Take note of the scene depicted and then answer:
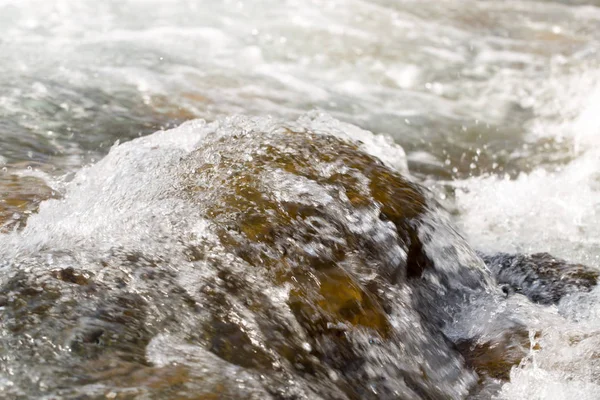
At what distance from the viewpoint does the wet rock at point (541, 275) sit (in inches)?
111

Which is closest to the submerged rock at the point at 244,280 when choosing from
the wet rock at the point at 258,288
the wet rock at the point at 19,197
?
the wet rock at the point at 258,288

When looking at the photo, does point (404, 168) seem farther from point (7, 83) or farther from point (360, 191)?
point (7, 83)

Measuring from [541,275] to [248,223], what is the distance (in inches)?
51.4

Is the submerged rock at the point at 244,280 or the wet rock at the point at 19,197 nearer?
the submerged rock at the point at 244,280

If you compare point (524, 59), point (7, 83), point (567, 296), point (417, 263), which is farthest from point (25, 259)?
point (524, 59)

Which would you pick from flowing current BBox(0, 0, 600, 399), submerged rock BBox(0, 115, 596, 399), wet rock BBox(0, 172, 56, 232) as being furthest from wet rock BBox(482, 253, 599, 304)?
wet rock BBox(0, 172, 56, 232)

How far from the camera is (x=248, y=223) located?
2385 millimetres

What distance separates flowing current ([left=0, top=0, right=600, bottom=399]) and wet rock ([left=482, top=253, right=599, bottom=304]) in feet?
0.29

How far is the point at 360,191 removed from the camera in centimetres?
265

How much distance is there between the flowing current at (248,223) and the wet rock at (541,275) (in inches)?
3.5

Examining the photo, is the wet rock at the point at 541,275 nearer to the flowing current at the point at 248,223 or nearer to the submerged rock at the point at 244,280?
the flowing current at the point at 248,223

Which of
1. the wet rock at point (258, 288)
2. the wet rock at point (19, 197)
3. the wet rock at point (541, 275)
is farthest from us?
the wet rock at point (541, 275)

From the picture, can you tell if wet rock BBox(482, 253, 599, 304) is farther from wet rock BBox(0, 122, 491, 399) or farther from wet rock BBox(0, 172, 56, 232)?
wet rock BBox(0, 172, 56, 232)

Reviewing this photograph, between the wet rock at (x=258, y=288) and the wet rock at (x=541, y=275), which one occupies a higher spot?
the wet rock at (x=258, y=288)
